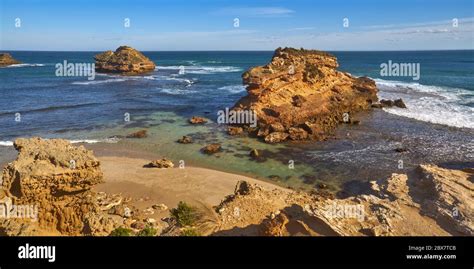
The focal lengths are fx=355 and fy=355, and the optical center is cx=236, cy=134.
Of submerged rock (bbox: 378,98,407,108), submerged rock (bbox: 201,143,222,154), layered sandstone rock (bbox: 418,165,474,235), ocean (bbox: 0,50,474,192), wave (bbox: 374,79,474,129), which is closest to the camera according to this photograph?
layered sandstone rock (bbox: 418,165,474,235)

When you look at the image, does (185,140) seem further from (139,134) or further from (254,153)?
(254,153)

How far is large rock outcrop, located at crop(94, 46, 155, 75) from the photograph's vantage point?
282 feet

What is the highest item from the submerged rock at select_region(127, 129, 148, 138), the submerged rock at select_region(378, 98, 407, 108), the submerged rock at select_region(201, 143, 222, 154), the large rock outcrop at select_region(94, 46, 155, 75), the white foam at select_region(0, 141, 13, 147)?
the large rock outcrop at select_region(94, 46, 155, 75)

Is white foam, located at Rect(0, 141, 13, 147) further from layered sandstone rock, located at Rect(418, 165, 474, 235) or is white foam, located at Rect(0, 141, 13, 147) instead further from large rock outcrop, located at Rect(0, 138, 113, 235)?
layered sandstone rock, located at Rect(418, 165, 474, 235)

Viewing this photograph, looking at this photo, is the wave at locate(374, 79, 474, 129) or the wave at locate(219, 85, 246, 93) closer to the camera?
the wave at locate(374, 79, 474, 129)

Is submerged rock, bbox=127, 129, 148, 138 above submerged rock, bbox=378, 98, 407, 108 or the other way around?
the other way around

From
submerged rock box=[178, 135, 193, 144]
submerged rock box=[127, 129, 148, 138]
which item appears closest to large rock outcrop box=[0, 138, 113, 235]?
submerged rock box=[178, 135, 193, 144]

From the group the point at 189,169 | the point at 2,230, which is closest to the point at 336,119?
the point at 189,169

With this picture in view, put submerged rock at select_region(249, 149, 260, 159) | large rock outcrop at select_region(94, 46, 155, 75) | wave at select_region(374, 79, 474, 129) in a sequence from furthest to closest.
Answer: large rock outcrop at select_region(94, 46, 155, 75), wave at select_region(374, 79, 474, 129), submerged rock at select_region(249, 149, 260, 159)

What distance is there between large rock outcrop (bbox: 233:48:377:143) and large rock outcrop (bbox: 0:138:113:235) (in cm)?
1941

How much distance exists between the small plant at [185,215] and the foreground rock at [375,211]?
3.60 feet

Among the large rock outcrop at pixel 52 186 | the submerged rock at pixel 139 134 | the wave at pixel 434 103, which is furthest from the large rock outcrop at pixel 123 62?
the large rock outcrop at pixel 52 186

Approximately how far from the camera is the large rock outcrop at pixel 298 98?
30844 mm

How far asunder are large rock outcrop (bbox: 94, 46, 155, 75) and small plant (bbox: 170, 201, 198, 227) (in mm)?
76214
